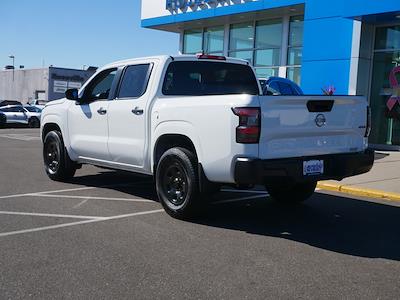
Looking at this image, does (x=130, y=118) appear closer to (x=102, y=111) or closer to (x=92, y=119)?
(x=102, y=111)

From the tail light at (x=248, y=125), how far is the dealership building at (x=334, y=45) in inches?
406

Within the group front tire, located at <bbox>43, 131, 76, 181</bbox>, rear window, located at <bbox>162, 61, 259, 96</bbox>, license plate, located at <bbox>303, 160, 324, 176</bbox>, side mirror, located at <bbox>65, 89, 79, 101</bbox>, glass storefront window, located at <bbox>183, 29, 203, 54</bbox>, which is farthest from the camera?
glass storefront window, located at <bbox>183, 29, 203, 54</bbox>

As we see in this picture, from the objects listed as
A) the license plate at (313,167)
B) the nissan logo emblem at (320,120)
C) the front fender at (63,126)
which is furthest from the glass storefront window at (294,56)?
the license plate at (313,167)

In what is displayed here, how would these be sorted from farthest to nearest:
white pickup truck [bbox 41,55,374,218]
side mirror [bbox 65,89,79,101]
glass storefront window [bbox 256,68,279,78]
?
glass storefront window [bbox 256,68,279,78], side mirror [bbox 65,89,79,101], white pickup truck [bbox 41,55,374,218]

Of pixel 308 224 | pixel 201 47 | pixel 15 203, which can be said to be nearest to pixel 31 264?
pixel 15 203

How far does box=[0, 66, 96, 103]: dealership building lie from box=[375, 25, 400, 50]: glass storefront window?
1650 inches

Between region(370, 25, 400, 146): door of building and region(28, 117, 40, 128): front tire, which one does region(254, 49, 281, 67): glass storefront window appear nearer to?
region(370, 25, 400, 146): door of building

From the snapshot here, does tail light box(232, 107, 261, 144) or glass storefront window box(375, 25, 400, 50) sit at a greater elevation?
glass storefront window box(375, 25, 400, 50)

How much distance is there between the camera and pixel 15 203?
7.41 metres

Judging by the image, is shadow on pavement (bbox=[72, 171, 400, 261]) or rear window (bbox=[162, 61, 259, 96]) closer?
shadow on pavement (bbox=[72, 171, 400, 261])

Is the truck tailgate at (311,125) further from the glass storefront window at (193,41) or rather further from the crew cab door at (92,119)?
the glass storefront window at (193,41)

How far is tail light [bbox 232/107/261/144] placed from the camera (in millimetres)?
5568

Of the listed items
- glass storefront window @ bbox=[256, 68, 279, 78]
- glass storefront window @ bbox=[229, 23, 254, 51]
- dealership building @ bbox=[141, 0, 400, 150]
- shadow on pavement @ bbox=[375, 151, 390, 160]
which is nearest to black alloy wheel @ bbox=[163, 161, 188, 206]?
shadow on pavement @ bbox=[375, 151, 390, 160]

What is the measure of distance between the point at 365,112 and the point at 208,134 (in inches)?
82.5
